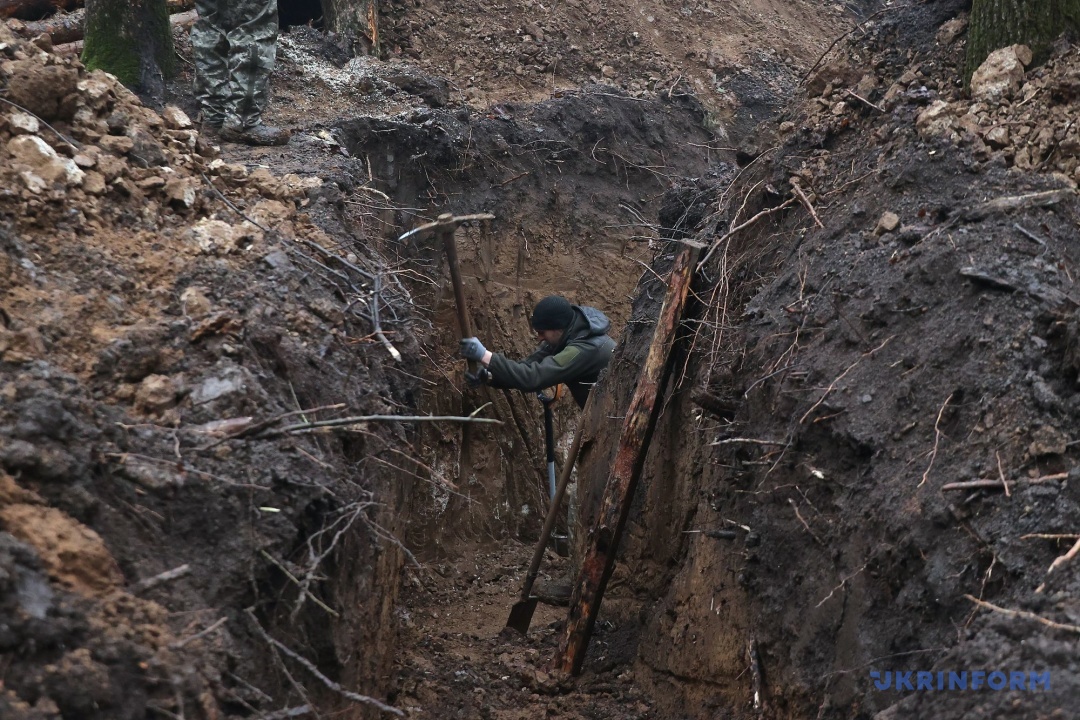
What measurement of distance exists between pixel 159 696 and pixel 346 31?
7460 millimetres

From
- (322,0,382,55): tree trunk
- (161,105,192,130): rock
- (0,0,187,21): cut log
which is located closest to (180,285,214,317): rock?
(161,105,192,130): rock

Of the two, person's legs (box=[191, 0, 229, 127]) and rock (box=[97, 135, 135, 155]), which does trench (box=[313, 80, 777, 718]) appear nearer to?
person's legs (box=[191, 0, 229, 127])

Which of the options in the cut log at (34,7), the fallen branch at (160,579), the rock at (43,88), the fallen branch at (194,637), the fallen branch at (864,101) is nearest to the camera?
the fallen branch at (194,637)

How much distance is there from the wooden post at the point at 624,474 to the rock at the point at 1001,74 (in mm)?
1508

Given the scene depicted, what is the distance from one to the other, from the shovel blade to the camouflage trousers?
12.0 ft

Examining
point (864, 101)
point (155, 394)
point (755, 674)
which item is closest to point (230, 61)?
point (155, 394)

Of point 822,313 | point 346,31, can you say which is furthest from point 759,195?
Answer: point 346,31

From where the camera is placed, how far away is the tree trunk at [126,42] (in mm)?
6961

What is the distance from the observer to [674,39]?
10.2 metres

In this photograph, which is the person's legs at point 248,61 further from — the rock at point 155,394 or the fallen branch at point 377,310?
the rock at point 155,394

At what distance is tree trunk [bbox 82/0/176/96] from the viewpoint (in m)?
6.96

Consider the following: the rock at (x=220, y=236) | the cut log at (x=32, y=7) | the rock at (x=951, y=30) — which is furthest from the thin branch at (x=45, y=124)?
the cut log at (x=32, y=7)

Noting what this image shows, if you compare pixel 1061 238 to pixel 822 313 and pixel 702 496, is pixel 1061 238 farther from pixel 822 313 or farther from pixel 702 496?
pixel 702 496

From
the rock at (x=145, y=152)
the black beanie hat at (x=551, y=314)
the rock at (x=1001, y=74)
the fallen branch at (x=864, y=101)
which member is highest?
the rock at (x=1001, y=74)
